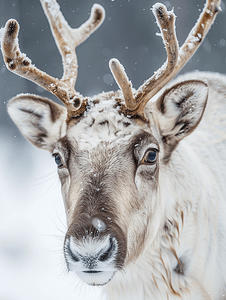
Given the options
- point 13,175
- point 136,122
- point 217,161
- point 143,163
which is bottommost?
point 13,175

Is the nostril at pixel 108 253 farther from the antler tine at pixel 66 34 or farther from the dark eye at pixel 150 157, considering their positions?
the antler tine at pixel 66 34


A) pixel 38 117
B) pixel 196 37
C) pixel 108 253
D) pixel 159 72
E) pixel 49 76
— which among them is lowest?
pixel 108 253

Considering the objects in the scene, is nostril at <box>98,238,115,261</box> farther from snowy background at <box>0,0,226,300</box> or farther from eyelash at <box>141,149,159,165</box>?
snowy background at <box>0,0,226,300</box>

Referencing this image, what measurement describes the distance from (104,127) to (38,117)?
1000 millimetres

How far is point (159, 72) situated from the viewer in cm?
272

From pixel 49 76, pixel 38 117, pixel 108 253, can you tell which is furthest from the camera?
pixel 38 117

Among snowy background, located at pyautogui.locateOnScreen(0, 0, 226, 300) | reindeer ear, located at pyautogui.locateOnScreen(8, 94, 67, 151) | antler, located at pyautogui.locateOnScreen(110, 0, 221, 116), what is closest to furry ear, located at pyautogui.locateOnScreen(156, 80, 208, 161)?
antler, located at pyautogui.locateOnScreen(110, 0, 221, 116)

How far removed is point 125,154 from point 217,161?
1.45 metres

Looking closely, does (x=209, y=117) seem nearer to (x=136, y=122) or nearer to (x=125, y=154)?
(x=136, y=122)

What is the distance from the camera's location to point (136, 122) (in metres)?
2.73

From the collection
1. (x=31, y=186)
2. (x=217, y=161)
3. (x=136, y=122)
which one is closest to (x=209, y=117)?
(x=217, y=161)

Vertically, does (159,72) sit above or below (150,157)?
above

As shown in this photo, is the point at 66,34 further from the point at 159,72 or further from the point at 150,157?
the point at 150,157

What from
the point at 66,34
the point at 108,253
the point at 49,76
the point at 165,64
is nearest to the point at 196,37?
the point at 165,64
